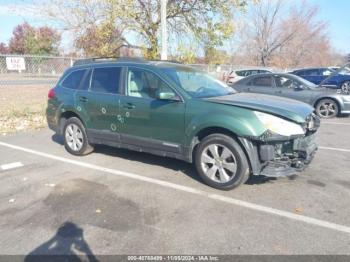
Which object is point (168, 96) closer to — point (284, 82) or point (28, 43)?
point (284, 82)

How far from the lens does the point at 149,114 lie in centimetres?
498

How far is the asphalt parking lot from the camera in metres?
3.17

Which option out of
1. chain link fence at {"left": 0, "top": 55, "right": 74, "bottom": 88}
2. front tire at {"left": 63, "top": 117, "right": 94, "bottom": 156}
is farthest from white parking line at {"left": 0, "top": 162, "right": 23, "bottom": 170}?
chain link fence at {"left": 0, "top": 55, "right": 74, "bottom": 88}

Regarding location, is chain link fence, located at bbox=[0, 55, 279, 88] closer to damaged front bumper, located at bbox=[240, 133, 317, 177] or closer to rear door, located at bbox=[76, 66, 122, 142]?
rear door, located at bbox=[76, 66, 122, 142]

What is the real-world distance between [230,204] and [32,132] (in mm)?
6421

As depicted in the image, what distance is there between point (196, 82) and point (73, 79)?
250cm

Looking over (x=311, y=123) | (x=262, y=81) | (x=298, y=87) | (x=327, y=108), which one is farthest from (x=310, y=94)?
(x=311, y=123)

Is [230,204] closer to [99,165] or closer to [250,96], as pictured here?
[250,96]

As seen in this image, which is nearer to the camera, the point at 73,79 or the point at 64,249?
the point at 64,249

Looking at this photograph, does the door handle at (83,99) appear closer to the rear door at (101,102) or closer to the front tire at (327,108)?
the rear door at (101,102)

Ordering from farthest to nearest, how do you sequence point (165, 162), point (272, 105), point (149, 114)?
point (165, 162), point (149, 114), point (272, 105)

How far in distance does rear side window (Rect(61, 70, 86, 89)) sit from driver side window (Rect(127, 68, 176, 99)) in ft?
4.21

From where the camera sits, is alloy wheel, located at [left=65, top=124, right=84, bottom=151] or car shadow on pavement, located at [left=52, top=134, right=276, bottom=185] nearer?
car shadow on pavement, located at [left=52, top=134, right=276, bottom=185]

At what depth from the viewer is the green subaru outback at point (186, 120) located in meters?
4.18
